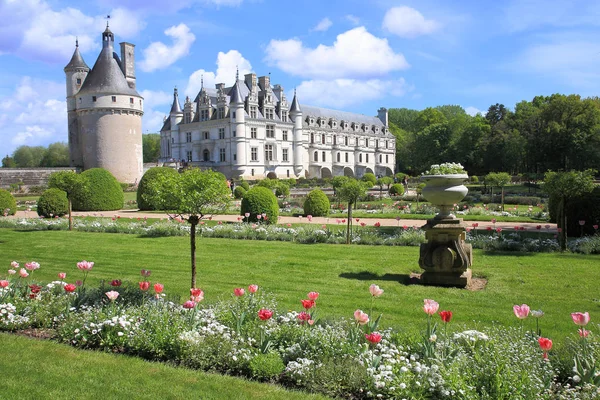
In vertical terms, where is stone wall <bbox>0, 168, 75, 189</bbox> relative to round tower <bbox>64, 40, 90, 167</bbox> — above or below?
below

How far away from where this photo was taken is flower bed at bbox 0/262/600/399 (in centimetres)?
356

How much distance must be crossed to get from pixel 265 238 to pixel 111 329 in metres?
7.85

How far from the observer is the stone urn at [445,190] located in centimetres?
701

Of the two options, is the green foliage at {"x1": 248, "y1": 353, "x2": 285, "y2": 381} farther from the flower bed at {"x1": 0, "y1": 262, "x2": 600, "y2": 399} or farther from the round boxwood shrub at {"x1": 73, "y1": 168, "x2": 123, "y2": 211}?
the round boxwood shrub at {"x1": 73, "y1": 168, "x2": 123, "y2": 211}

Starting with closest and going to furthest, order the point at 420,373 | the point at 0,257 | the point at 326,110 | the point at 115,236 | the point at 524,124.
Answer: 1. the point at 420,373
2. the point at 0,257
3. the point at 115,236
4. the point at 524,124
5. the point at 326,110

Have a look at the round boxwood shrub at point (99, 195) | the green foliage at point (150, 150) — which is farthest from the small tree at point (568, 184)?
the green foliage at point (150, 150)

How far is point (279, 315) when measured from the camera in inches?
203

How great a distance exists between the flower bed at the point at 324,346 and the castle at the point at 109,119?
129ft

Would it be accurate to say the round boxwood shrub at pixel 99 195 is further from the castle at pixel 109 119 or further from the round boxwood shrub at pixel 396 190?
the castle at pixel 109 119

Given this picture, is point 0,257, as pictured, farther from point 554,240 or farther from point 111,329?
point 554,240

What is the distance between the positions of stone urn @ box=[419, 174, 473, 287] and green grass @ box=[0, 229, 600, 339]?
309 mm

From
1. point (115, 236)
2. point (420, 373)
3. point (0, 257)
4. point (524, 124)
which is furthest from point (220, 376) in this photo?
point (524, 124)

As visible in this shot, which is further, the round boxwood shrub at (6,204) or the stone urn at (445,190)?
the round boxwood shrub at (6,204)

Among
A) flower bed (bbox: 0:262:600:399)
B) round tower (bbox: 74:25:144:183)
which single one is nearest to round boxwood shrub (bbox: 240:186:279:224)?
flower bed (bbox: 0:262:600:399)
